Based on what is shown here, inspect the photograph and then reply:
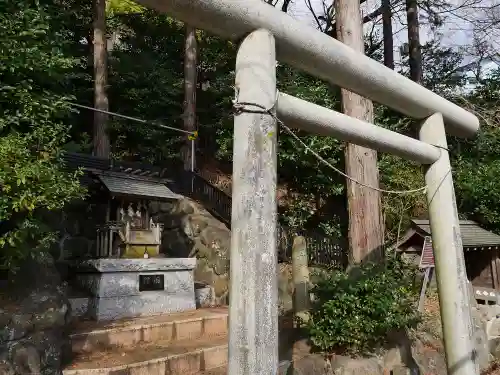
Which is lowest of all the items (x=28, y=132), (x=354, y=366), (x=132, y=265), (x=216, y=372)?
(x=216, y=372)

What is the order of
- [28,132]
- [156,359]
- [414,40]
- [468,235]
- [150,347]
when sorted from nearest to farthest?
1. [28,132]
2. [156,359]
3. [150,347]
4. [468,235]
5. [414,40]

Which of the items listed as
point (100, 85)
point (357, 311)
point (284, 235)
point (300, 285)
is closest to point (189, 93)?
point (100, 85)

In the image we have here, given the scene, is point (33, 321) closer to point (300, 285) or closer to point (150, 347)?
point (150, 347)

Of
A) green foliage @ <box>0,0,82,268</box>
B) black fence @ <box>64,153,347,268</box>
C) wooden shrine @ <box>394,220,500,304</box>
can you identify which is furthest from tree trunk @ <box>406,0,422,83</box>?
green foliage @ <box>0,0,82,268</box>

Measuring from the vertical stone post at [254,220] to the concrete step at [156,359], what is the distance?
332cm

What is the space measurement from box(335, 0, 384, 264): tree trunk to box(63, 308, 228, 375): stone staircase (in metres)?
2.74

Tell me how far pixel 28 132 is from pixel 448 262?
4730mm

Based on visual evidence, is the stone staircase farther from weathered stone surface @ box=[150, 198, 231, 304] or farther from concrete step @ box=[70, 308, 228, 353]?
weathered stone surface @ box=[150, 198, 231, 304]

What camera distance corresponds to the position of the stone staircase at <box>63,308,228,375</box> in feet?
17.5

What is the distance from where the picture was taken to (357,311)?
6.07m

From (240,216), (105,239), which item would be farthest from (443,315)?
(105,239)

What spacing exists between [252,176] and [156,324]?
4946 millimetres

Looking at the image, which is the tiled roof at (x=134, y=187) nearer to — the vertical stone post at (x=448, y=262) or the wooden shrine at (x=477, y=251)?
the wooden shrine at (x=477, y=251)

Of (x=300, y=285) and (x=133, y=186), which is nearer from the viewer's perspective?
(x=300, y=285)
